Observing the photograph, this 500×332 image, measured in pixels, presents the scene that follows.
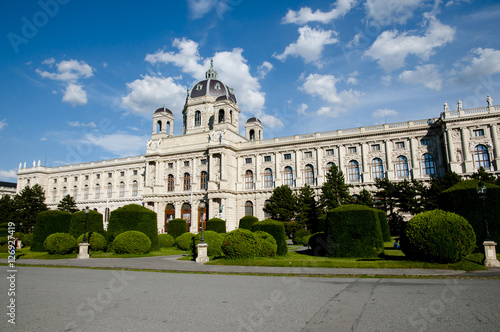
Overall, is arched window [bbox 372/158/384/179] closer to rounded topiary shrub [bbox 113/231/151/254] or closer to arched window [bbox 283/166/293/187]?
arched window [bbox 283/166/293/187]

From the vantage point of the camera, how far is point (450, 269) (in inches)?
520

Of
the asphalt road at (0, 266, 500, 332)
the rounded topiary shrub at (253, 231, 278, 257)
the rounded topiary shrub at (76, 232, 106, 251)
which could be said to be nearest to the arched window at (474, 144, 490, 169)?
the rounded topiary shrub at (253, 231, 278, 257)

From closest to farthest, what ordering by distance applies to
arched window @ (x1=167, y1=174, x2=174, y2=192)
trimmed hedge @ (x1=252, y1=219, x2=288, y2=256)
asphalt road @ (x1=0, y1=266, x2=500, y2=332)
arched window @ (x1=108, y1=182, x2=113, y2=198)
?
asphalt road @ (x1=0, y1=266, x2=500, y2=332), trimmed hedge @ (x1=252, y1=219, x2=288, y2=256), arched window @ (x1=167, y1=174, x2=174, y2=192), arched window @ (x1=108, y1=182, x2=113, y2=198)

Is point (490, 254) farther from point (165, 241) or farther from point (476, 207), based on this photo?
point (165, 241)

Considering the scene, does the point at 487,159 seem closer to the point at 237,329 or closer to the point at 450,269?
the point at 450,269

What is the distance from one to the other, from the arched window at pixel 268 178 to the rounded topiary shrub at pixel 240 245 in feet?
118

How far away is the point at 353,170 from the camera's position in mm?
49938

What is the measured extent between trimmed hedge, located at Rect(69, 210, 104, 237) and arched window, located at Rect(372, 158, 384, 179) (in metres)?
36.3

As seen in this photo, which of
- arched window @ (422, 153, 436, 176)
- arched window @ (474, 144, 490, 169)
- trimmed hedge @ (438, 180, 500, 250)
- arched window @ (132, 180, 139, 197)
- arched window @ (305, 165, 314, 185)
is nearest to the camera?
trimmed hedge @ (438, 180, 500, 250)

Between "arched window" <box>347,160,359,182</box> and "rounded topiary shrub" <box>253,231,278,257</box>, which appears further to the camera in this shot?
"arched window" <box>347,160,359,182</box>

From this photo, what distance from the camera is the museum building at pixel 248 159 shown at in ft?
139

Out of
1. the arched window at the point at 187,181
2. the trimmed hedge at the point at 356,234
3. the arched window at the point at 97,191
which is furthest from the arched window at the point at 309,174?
the arched window at the point at 97,191

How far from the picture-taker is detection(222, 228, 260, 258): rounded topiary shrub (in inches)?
722

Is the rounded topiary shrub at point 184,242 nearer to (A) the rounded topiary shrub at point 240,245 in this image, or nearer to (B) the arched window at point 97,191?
(A) the rounded topiary shrub at point 240,245
